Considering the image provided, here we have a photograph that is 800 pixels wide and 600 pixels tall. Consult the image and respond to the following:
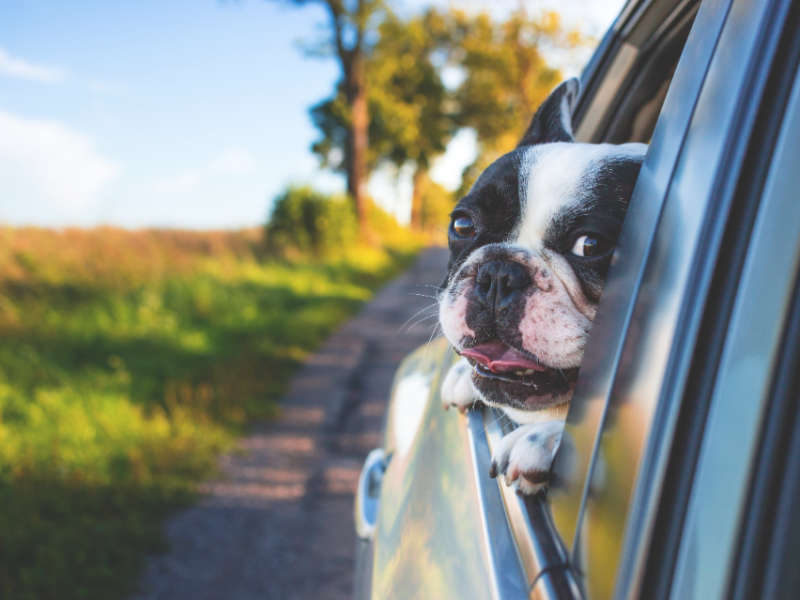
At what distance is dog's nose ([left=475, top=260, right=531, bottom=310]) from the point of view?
130 cm

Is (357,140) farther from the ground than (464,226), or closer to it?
farther from the ground

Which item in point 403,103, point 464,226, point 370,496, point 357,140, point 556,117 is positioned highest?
point 403,103

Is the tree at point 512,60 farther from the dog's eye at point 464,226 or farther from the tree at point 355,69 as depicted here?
the dog's eye at point 464,226

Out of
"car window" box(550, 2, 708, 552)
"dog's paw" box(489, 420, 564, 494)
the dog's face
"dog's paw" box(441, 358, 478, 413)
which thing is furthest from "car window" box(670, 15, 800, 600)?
"dog's paw" box(441, 358, 478, 413)

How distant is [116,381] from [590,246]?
456 centimetres

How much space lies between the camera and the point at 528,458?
105 cm

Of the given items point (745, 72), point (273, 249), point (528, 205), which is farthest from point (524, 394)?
point (273, 249)

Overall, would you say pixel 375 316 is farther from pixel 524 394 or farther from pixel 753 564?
pixel 753 564

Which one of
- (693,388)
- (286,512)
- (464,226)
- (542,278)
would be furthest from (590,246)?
(286,512)

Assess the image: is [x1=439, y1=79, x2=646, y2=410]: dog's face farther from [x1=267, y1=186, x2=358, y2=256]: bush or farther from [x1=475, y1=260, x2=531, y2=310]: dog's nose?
[x1=267, y1=186, x2=358, y2=256]: bush

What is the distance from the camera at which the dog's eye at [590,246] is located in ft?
4.32

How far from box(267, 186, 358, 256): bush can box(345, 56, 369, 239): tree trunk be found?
3.03m

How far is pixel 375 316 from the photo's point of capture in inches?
382

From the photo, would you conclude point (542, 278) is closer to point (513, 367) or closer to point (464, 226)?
point (513, 367)
